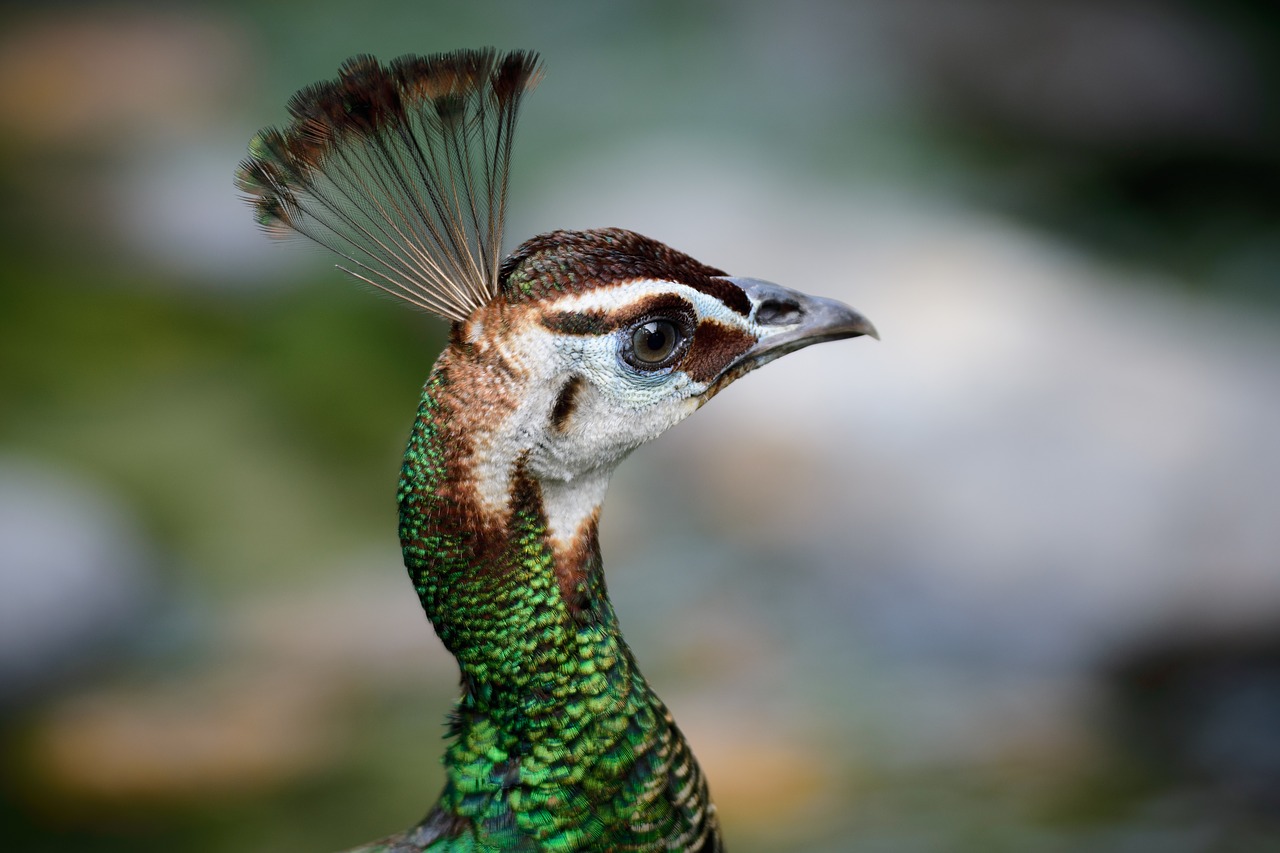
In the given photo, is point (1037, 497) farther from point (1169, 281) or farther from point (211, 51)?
point (211, 51)

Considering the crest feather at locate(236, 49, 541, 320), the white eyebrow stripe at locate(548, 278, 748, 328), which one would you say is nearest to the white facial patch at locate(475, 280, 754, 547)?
the white eyebrow stripe at locate(548, 278, 748, 328)

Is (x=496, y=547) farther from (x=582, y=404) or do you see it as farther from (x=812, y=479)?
(x=812, y=479)

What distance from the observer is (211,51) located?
7691 mm

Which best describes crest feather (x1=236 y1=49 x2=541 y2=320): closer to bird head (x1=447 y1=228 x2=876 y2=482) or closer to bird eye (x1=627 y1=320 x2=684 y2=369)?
bird head (x1=447 y1=228 x2=876 y2=482)

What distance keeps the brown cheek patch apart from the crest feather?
0.25 meters

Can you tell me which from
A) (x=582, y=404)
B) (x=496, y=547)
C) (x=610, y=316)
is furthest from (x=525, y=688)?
(x=610, y=316)

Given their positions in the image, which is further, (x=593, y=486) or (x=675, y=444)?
(x=675, y=444)

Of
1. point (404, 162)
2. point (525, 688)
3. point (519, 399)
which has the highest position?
point (404, 162)

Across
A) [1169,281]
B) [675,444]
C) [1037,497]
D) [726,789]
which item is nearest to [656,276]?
[726,789]

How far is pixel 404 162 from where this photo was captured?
158 cm

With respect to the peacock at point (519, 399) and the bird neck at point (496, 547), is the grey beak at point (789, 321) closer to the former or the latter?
the peacock at point (519, 399)

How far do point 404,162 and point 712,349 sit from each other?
43 centimetres

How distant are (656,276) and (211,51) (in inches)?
271

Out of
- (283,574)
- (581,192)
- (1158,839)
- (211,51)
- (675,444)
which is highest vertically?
(211,51)
